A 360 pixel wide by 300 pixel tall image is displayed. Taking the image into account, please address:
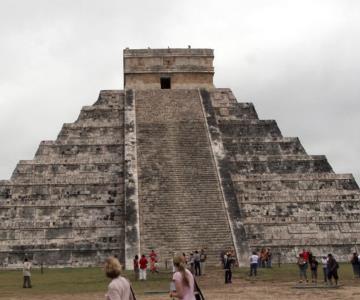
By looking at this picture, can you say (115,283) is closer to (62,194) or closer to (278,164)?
(62,194)

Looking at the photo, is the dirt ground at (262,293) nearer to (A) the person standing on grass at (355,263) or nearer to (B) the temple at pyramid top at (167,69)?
(A) the person standing on grass at (355,263)

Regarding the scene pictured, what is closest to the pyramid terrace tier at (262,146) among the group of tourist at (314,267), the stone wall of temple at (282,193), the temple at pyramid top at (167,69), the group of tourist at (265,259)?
the stone wall of temple at (282,193)

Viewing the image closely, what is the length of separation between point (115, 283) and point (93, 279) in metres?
14.0

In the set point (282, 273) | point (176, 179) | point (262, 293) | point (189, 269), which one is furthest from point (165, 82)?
point (262, 293)

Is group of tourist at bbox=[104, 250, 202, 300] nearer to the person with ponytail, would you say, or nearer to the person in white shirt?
the person with ponytail

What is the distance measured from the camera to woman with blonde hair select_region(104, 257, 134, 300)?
688cm

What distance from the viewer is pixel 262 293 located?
15.8 m

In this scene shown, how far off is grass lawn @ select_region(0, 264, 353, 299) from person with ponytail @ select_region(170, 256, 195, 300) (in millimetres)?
8793

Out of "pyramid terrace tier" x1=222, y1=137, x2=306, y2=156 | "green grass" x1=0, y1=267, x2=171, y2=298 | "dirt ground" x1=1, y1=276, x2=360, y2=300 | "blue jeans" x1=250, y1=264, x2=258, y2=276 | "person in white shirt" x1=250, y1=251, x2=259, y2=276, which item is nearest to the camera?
"dirt ground" x1=1, y1=276, x2=360, y2=300

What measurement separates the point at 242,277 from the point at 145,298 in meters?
6.07

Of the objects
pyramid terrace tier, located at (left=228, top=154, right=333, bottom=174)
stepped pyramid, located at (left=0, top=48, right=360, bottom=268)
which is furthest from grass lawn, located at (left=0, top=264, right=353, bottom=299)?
pyramid terrace tier, located at (left=228, top=154, right=333, bottom=174)

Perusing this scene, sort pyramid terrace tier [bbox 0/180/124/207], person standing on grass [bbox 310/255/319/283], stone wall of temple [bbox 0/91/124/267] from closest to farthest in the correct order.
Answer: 1. person standing on grass [bbox 310/255/319/283]
2. stone wall of temple [bbox 0/91/124/267]
3. pyramid terrace tier [bbox 0/180/124/207]

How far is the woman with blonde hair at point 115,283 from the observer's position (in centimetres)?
688

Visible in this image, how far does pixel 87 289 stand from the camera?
58.7 feet
